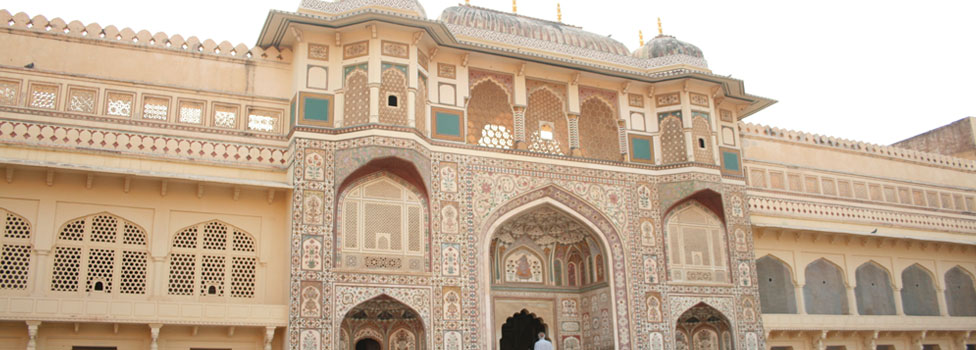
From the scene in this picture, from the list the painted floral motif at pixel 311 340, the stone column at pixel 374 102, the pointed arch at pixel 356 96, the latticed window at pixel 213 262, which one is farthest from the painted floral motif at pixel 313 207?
the painted floral motif at pixel 311 340

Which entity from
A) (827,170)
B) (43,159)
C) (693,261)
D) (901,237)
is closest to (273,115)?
(43,159)

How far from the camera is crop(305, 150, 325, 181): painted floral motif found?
1256cm

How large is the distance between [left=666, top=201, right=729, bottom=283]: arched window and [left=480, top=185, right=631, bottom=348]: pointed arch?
97 centimetres

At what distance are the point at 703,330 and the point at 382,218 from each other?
257 inches

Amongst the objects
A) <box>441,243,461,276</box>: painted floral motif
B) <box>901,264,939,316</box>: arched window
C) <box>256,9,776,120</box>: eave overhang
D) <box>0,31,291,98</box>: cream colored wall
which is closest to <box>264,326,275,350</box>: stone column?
<box>441,243,461,276</box>: painted floral motif

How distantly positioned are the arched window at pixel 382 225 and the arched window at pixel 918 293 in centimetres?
1134

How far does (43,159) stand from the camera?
11.7 m

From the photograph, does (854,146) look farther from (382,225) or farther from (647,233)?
(382,225)

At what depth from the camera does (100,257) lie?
11.9 metres

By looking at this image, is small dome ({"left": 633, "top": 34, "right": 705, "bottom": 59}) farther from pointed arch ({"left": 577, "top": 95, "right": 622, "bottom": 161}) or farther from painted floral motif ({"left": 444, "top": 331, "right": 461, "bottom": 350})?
painted floral motif ({"left": 444, "top": 331, "right": 461, "bottom": 350})

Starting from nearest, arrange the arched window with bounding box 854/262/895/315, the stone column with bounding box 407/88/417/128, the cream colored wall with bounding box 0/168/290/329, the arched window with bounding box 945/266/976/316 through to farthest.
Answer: the cream colored wall with bounding box 0/168/290/329 < the stone column with bounding box 407/88/417/128 < the arched window with bounding box 854/262/895/315 < the arched window with bounding box 945/266/976/316

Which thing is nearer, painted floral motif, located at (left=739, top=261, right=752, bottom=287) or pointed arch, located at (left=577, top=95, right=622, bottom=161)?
painted floral motif, located at (left=739, top=261, right=752, bottom=287)

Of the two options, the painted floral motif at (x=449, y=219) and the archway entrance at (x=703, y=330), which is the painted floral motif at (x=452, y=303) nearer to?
the painted floral motif at (x=449, y=219)

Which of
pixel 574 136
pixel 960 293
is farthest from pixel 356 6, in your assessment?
pixel 960 293
